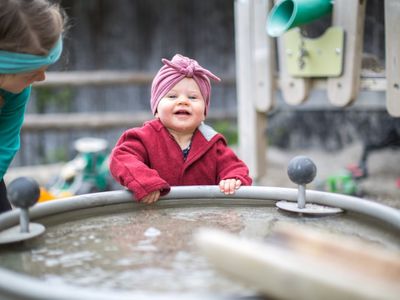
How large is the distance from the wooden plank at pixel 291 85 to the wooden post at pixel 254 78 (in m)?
0.15

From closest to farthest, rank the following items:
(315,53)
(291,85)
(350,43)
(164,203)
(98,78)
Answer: (164,203)
(350,43)
(315,53)
(291,85)
(98,78)

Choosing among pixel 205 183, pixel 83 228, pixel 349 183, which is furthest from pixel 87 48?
pixel 83 228

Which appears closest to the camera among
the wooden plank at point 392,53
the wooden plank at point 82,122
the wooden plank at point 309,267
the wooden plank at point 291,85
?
the wooden plank at point 309,267

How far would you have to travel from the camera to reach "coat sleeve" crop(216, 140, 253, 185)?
209 cm

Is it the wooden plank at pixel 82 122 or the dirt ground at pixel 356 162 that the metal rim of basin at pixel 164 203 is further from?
the wooden plank at pixel 82 122

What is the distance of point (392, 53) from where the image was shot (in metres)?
3.10

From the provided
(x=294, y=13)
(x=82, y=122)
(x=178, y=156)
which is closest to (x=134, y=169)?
(x=178, y=156)

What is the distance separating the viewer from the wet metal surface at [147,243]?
1218 mm

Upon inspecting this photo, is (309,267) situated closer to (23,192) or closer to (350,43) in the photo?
(23,192)

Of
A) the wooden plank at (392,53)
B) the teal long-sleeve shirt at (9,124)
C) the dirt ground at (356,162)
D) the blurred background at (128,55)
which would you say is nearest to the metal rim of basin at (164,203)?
the teal long-sleeve shirt at (9,124)

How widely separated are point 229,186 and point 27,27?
75 centimetres

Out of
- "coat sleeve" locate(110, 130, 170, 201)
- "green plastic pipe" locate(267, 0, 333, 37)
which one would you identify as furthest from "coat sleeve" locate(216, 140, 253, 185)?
"green plastic pipe" locate(267, 0, 333, 37)

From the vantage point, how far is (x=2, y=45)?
1696 millimetres

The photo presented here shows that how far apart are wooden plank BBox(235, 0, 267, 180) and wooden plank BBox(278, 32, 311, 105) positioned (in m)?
0.34
